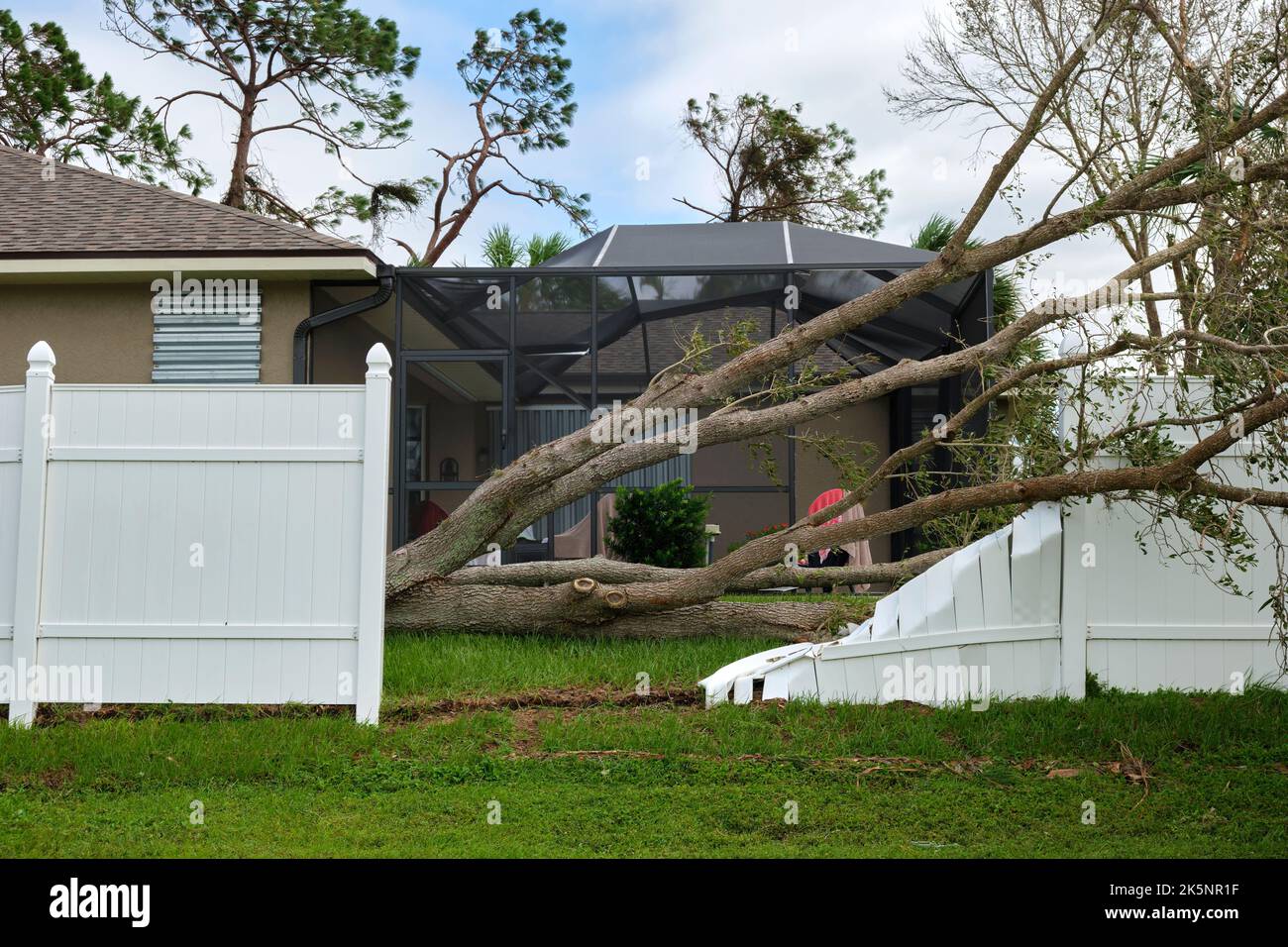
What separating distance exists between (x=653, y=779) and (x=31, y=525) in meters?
3.66

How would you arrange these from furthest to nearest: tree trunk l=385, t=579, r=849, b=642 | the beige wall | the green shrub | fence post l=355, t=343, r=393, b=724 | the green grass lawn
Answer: the beige wall
the green shrub
tree trunk l=385, t=579, r=849, b=642
fence post l=355, t=343, r=393, b=724
the green grass lawn

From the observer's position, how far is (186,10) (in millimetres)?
20016

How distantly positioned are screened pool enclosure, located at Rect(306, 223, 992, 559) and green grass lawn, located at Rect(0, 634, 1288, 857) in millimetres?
5913

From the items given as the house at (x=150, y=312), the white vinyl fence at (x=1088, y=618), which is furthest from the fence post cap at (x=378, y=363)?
the house at (x=150, y=312)

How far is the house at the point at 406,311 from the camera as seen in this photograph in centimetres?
1183

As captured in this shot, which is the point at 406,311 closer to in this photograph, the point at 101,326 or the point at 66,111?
the point at 101,326

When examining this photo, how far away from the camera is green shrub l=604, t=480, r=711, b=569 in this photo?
423 inches

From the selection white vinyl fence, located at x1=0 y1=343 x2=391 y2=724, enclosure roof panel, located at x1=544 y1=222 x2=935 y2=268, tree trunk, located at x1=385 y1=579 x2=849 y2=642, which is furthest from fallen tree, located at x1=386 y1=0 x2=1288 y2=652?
enclosure roof panel, located at x1=544 y1=222 x2=935 y2=268

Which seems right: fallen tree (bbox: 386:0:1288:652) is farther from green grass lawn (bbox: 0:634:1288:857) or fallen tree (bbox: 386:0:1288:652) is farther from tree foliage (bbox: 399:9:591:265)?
tree foliage (bbox: 399:9:591:265)

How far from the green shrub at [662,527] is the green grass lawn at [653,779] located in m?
4.05

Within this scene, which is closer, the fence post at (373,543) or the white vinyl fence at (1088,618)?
the fence post at (373,543)

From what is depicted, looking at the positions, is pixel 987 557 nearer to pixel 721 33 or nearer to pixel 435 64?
pixel 721 33

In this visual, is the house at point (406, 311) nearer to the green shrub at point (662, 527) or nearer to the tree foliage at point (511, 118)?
the green shrub at point (662, 527)
